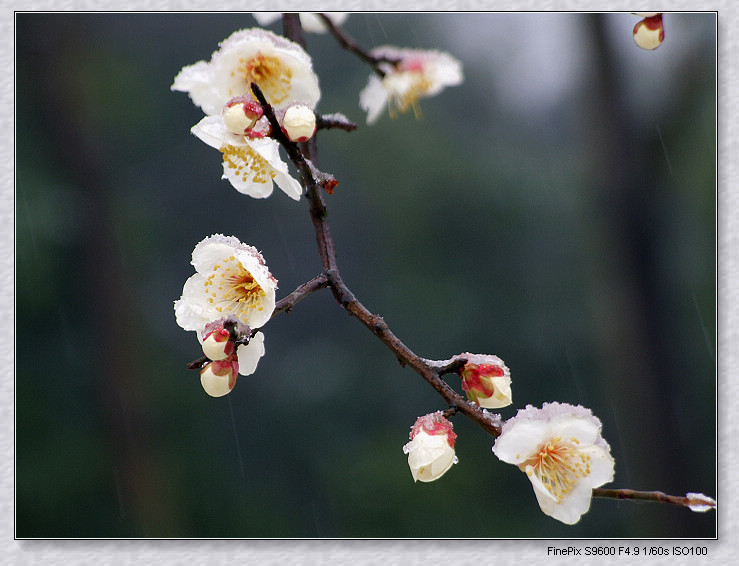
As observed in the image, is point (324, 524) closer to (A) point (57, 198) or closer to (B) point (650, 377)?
(B) point (650, 377)

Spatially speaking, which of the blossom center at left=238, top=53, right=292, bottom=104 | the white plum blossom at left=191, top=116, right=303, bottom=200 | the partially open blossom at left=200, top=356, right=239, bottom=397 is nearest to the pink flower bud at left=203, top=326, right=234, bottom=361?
the partially open blossom at left=200, top=356, right=239, bottom=397

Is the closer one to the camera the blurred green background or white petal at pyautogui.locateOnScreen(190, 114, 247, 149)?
white petal at pyautogui.locateOnScreen(190, 114, 247, 149)

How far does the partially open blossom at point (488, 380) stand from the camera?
61cm

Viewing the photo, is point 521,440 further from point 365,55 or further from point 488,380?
point 365,55

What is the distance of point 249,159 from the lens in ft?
2.25

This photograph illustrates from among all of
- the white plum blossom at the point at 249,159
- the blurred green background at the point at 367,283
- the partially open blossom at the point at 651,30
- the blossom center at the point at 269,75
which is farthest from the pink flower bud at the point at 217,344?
the blurred green background at the point at 367,283

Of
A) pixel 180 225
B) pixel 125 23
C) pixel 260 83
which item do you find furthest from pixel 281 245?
pixel 260 83

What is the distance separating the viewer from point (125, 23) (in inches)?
117

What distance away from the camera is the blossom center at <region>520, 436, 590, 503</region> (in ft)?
1.91

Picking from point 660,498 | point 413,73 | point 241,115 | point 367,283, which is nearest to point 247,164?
point 241,115

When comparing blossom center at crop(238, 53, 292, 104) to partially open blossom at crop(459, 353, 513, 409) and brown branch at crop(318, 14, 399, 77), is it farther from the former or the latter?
partially open blossom at crop(459, 353, 513, 409)

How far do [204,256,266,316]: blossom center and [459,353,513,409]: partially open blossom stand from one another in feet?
0.65

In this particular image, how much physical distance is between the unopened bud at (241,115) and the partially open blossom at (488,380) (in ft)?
0.92

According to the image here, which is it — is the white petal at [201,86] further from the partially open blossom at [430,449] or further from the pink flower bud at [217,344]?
the partially open blossom at [430,449]
